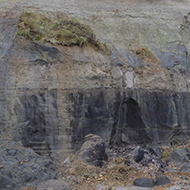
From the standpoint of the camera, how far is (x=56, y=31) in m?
6.16

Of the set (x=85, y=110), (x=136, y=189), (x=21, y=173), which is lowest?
(x=136, y=189)

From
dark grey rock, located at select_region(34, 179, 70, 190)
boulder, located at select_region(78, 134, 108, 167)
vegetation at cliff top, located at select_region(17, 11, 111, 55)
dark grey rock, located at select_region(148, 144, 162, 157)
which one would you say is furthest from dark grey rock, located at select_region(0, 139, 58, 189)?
vegetation at cliff top, located at select_region(17, 11, 111, 55)

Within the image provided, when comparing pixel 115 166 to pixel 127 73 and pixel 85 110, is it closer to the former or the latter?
pixel 85 110

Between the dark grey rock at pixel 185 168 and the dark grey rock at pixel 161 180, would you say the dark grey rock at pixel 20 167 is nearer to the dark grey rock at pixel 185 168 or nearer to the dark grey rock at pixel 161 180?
the dark grey rock at pixel 161 180

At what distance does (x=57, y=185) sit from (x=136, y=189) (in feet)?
5.17

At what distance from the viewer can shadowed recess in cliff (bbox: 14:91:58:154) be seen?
5.26m

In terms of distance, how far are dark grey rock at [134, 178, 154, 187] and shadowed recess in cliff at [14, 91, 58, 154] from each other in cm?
210

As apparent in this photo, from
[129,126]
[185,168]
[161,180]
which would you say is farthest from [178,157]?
[129,126]

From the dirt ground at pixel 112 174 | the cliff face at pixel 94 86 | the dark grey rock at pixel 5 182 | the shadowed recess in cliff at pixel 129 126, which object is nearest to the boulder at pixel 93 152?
the dirt ground at pixel 112 174

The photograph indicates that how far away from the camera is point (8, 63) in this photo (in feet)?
18.3

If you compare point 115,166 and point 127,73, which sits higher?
point 127,73

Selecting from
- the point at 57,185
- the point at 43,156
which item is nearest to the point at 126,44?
the point at 43,156

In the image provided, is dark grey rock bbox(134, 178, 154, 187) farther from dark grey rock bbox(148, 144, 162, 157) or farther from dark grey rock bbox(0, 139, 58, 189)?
dark grey rock bbox(0, 139, 58, 189)

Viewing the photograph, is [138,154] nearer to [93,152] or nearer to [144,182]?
[144,182]
